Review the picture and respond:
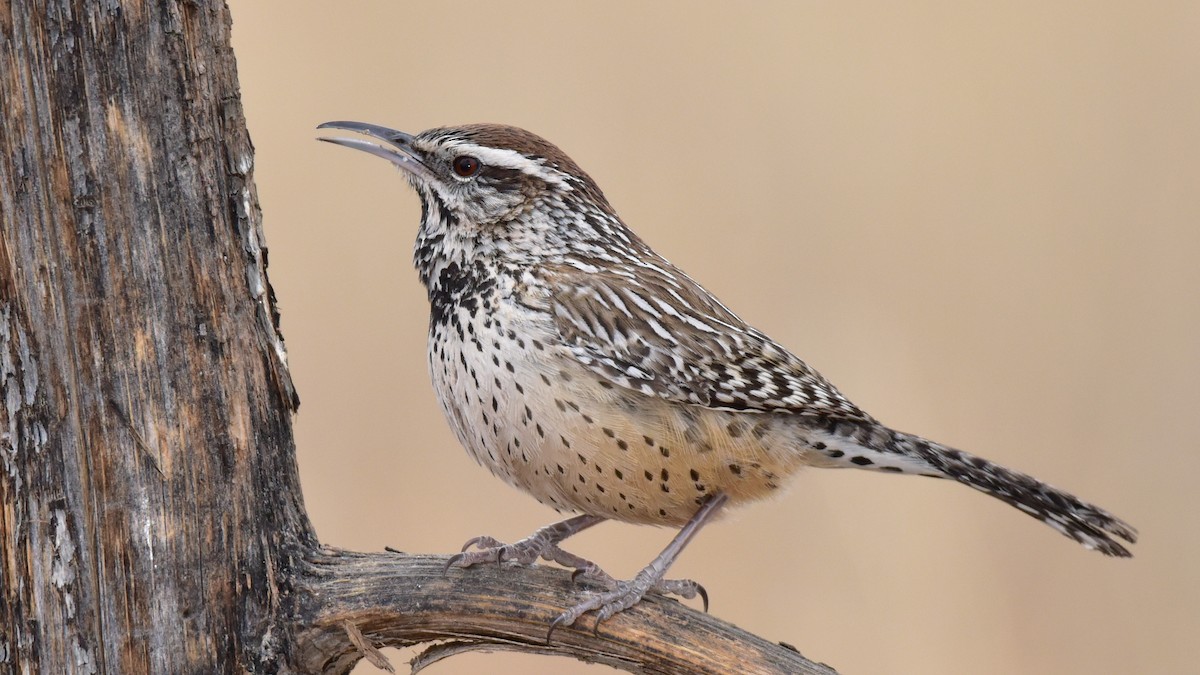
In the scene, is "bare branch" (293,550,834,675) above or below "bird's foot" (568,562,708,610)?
below

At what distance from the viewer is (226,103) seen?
197 centimetres

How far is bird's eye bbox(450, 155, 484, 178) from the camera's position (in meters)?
2.59

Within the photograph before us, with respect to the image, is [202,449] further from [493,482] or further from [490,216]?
→ [493,482]

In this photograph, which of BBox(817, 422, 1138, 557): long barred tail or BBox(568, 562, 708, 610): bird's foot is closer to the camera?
BBox(568, 562, 708, 610): bird's foot

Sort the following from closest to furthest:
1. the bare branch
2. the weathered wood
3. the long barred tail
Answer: the weathered wood
the bare branch
the long barred tail

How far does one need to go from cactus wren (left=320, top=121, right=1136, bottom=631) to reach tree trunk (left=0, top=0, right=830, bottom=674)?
284mm

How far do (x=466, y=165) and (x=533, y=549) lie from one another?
842 mm

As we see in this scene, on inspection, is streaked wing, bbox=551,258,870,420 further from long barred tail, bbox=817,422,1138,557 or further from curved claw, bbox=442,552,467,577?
curved claw, bbox=442,552,467,577

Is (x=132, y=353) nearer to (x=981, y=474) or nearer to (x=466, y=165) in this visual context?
(x=466, y=165)

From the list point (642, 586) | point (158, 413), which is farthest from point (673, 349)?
point (158, 413)

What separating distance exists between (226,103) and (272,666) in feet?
3.13

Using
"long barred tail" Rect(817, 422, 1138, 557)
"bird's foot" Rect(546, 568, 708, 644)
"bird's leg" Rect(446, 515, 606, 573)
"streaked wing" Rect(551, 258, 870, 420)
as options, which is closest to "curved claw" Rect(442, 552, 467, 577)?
"bird's leg" Rect(446, 515, 606, 573)

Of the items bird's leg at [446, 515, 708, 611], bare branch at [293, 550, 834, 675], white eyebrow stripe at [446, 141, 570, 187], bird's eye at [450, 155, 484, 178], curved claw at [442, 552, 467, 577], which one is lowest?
bare branch at [293, 550, 834, 675]

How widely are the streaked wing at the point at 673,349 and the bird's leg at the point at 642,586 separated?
0.23 metres
